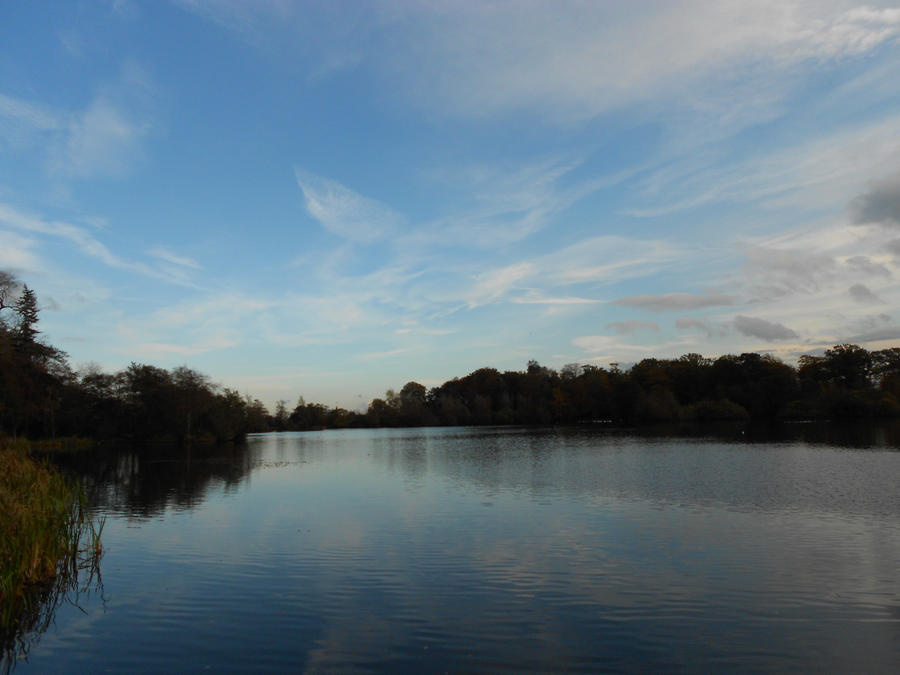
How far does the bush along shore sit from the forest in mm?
29581

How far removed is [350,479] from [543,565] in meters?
20.1

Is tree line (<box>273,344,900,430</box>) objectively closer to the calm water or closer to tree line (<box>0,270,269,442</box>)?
tree line (<box>0,270,269,442</box>)

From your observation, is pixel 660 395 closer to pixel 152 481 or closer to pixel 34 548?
pixel 152 481

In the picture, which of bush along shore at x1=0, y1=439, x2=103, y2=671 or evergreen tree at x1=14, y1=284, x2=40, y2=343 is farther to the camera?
evergreen tree at x1=14, y1=284, x2=40, y2=343

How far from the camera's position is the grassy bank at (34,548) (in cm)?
980

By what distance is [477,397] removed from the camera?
136250 mm

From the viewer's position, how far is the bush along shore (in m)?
9.24

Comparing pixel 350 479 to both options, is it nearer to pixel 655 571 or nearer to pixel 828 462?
pixel 655 571

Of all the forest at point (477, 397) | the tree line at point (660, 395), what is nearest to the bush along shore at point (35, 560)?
the forest at point (477, 397)

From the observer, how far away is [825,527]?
49.8ft

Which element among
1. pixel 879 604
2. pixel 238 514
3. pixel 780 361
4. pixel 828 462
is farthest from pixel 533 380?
pixel 879 604

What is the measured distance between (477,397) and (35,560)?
415 ft

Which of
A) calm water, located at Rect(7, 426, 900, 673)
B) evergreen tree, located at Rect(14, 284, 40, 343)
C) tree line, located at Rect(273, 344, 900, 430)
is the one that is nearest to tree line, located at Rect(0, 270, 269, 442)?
evergreen tree, located at Rect(14, 284, 40, 343)

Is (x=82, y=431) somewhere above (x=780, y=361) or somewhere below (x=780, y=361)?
below
